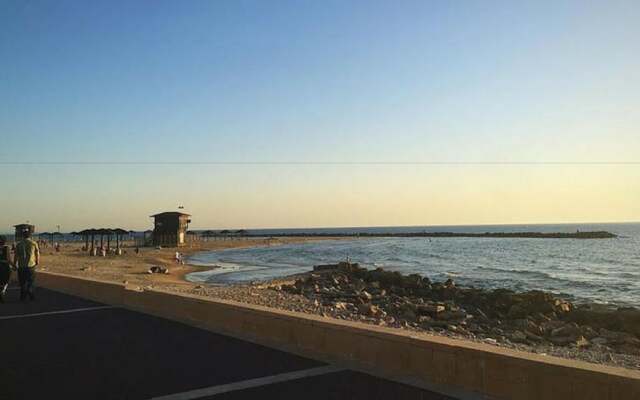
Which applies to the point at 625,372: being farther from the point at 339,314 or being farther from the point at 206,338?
the point at 339,314

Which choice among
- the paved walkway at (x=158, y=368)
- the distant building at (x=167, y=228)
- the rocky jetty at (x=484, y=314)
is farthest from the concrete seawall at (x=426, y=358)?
the distant building at (x=167, y=228)

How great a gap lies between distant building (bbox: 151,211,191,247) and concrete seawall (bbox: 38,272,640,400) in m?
60.3

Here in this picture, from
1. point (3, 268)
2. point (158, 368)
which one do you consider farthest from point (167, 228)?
point (158, 368)

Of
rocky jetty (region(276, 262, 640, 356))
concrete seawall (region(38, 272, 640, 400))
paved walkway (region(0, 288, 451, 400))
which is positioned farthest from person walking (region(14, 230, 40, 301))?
rocky jetty (region(276, 262, 640, 356))

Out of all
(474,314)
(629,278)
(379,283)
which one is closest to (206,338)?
(474,314)

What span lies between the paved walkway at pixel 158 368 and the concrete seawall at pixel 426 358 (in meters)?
0.25

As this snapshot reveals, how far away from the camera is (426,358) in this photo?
548cm

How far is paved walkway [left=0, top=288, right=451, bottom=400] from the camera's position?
525 centimetres

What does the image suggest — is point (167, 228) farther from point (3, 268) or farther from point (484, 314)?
point (3, 268)

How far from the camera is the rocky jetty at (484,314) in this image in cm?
1633

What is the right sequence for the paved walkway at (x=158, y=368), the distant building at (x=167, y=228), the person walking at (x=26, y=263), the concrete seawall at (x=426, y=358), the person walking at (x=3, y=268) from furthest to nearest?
the distant building at (x=167, y=228) → the person walking at (x=3, y=268) → the person walking at (x=26, y=263) → the paved walkway at (x=158, y=368) → the concrete seawall at (x=426, y=358)

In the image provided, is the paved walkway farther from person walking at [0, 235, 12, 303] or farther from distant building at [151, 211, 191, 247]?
distant building at [151, 211, 191, 247]

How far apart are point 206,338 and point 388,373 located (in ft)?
10.5

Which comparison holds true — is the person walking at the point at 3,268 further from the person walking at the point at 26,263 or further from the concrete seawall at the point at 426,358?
the concrete seawall at the point at 426,358
